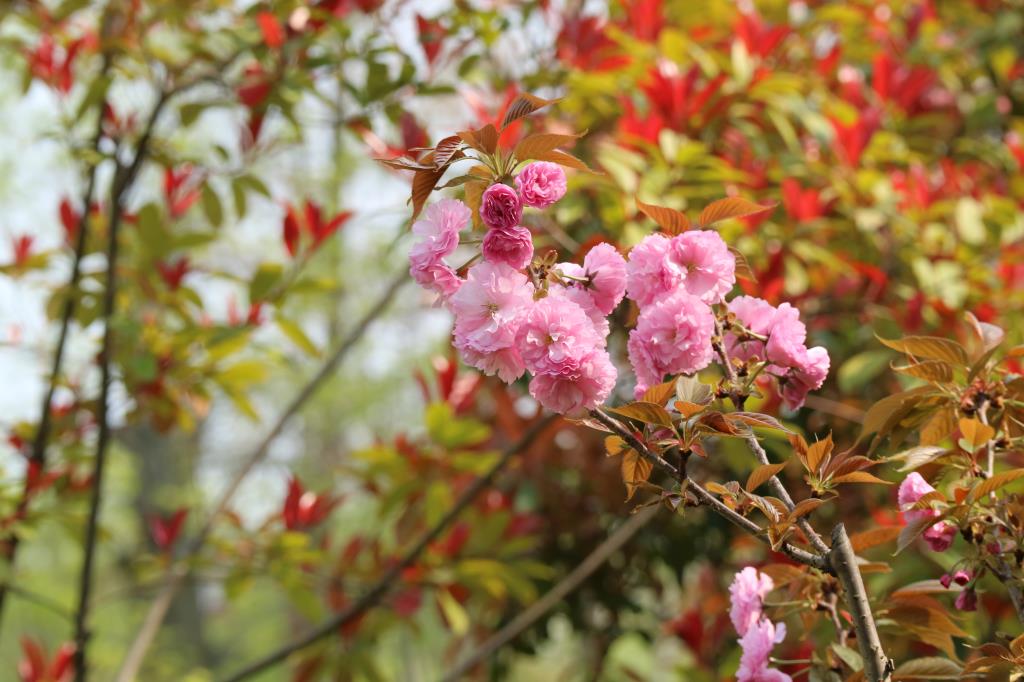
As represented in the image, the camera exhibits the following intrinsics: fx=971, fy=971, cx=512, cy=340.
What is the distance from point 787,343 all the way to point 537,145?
0.28 meters

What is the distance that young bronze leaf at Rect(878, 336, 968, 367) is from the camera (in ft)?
3.18

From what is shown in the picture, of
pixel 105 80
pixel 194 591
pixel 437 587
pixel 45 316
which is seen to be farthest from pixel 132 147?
pixel 194 591

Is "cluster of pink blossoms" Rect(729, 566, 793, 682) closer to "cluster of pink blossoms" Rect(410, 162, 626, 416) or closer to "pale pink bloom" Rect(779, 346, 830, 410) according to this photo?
"pale pink bloom" Rect(779, 346, 830, 410)

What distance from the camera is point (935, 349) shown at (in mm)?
978

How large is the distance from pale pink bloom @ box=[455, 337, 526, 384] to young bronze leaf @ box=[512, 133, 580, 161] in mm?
167

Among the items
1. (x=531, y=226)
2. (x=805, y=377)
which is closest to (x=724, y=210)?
(x=805, y=377)

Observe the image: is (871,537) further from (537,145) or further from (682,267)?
(537,145)

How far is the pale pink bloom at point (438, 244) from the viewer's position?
80 cm

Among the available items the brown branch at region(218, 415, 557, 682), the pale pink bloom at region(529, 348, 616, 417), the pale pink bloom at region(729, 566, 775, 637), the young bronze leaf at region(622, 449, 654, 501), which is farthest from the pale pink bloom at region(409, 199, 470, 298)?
the brown branch at region(218, 415, 557, 682)

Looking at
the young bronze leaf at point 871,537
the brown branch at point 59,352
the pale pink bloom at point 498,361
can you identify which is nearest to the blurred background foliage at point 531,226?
the brown branch at point 59,352

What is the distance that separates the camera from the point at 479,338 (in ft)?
2.52

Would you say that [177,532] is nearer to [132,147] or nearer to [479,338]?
[132,147]

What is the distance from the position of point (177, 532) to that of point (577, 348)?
1617mm

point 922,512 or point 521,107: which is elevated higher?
point 521,107
